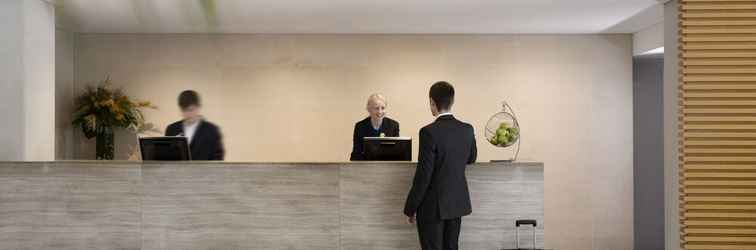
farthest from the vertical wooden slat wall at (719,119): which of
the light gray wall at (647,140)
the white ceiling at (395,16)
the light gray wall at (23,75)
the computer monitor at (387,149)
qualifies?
the light gray wall at (23,75)

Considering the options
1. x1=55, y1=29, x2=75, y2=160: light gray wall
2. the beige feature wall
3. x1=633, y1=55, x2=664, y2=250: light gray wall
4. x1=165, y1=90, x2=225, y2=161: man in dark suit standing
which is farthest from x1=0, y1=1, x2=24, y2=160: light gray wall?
x1=633, y1=55, x2=664, y2=250: light gray wall

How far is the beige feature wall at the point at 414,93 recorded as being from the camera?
9422 mm

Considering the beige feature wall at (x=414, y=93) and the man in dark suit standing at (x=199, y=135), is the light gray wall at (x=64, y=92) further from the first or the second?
the man in dark suit standing at (x=199, y=135)

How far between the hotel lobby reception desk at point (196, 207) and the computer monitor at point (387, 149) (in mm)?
148

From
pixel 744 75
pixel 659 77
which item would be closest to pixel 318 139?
pixel 659 77

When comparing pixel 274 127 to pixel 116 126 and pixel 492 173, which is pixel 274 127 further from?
pixel 492 173

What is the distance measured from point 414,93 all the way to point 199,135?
12.3 feet

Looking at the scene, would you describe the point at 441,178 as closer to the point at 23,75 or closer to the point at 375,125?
the point at 375,125

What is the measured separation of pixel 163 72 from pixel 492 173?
529 centimetres

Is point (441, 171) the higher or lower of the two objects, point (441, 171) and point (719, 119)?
the lower

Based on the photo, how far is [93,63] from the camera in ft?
31.1

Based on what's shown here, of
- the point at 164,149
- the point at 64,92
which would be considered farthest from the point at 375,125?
the point at 64,92

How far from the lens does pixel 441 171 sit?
5.13m

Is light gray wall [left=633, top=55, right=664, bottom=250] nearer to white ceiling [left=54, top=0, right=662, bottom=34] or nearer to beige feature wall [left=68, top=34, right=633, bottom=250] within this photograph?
beige feature wall [left=68, top=34, right=633, bottom=250]
